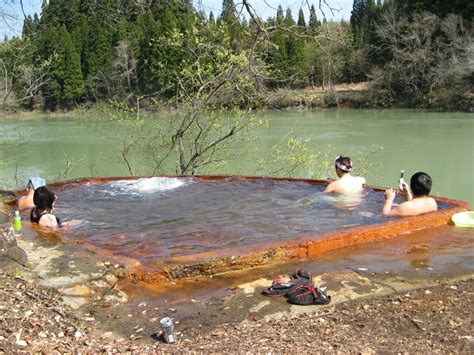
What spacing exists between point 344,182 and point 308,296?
14.1 ft

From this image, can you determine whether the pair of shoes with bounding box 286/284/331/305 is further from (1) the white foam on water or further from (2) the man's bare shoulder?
(1) the white foam on water

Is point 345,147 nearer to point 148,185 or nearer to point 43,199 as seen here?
point 148,185

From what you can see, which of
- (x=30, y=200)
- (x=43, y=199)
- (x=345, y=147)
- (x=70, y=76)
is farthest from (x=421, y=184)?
(x=70, y=76)

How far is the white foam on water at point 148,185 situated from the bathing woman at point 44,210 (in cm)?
272

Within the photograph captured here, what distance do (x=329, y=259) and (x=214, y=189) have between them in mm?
4290

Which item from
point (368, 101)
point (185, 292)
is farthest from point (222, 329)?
point (368, 101)

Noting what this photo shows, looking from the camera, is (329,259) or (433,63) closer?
(329,259)

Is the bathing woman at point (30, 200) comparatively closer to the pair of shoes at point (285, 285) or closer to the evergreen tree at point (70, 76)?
the pair of shoes at point (285, 285)

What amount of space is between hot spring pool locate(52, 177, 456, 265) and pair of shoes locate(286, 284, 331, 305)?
135 centimetres

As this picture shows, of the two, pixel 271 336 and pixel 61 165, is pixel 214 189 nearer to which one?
pixel 271 336

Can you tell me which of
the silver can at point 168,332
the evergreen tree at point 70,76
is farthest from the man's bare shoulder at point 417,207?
the evergreen tree at point 70,76

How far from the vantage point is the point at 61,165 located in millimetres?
20078

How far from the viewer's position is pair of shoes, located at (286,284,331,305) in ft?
12.4

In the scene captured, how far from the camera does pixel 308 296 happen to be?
150 inches
